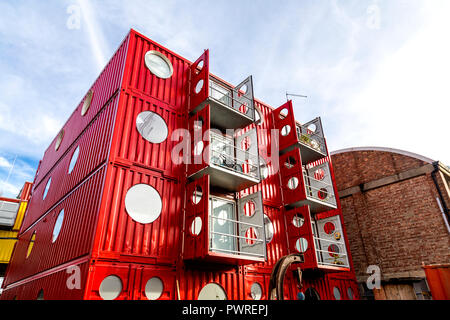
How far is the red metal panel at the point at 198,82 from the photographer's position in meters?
12.7

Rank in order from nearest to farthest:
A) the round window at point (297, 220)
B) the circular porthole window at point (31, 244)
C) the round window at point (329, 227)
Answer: the round window at point (297, 220) → the circular porthole window at point (31, 244) → the round window at point (329, 227)

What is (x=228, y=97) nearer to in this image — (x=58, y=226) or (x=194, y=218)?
(x=194, y=218)

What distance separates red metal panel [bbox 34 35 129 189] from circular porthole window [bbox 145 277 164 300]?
7543 millimetres

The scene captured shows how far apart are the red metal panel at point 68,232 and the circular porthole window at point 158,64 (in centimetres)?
514

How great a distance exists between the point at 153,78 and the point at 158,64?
100cm

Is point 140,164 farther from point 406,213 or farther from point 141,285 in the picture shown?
point 406,213

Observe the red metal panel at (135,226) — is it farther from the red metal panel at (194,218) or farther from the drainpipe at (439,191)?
the drainpipe at (439,191)

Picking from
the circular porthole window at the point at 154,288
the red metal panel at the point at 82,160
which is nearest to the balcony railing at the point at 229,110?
the red metal panel at the point at 82,160

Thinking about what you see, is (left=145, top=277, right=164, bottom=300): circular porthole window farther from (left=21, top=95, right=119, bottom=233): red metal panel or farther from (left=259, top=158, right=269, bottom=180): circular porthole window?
(left=259, top=158, right=269, bottom=180): circular porthole window

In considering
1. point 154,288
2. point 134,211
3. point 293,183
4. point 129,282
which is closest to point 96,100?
point 134,211

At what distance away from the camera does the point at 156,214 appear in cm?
1039
